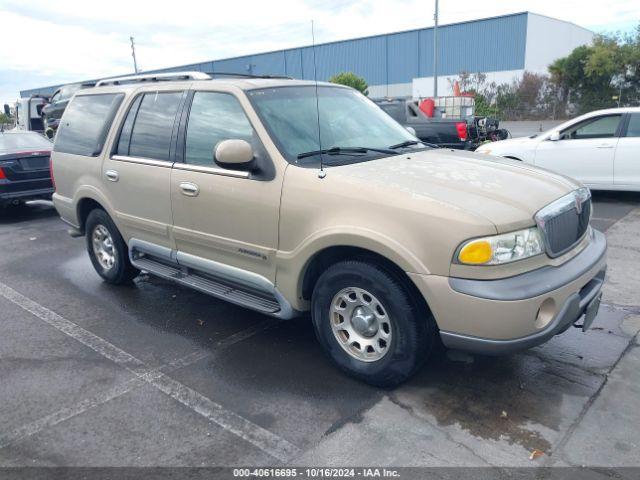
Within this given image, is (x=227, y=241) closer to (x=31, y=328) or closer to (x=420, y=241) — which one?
(x=420, y=241)

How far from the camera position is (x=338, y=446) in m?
2.97

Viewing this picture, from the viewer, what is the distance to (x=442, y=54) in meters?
45.0

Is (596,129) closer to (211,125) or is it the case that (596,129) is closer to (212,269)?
(211,125)

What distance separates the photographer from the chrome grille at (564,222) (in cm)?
317

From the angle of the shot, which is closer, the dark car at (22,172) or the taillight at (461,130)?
the dark car at (22,172)

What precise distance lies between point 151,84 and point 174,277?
1805 mm

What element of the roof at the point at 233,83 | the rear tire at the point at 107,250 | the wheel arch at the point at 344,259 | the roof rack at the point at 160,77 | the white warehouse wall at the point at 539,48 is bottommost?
the rear tire at the point at 107,250

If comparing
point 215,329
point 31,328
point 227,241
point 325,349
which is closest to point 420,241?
point 325,349

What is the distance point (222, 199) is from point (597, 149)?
23.8ft

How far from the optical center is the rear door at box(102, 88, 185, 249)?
14.9ft

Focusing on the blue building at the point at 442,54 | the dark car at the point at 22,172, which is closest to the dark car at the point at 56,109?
the dark car at the point at 22,172

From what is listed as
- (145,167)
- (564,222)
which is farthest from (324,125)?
(564,222)

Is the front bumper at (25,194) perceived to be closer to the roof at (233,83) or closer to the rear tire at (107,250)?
the rear tire at (107,250)

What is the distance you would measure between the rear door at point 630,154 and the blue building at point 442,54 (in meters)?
30.0
